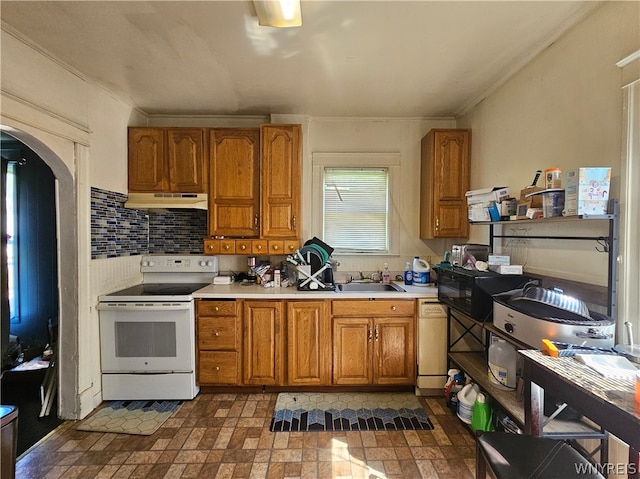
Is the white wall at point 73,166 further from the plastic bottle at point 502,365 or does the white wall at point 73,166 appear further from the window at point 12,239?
the plastic bottle at point 502,365

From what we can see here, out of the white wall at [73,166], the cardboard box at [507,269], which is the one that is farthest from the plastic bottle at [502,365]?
the white wall at [73,166]

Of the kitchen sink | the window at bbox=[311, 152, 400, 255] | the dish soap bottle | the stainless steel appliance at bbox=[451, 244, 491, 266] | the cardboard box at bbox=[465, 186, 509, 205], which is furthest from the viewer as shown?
the window at bbox=[311, 152, 400, 255]

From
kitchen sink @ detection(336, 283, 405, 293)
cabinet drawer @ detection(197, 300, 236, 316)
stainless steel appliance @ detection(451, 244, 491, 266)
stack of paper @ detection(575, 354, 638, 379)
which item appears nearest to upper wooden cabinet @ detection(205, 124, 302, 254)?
cabinet drawer @ detection(197, 300, 236, 316)

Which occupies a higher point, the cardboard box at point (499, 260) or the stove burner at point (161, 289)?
the cardboard box at point (499, 260)

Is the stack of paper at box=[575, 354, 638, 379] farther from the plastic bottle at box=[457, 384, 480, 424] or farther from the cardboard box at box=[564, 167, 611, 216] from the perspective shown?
the plastic bottle at box=[457, 384, 480, 424]

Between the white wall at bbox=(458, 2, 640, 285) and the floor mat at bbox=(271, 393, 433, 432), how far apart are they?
4.54 ft

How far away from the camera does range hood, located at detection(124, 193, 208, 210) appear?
104 inches

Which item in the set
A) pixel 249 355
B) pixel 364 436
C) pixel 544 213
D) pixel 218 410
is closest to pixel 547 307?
pixel 544 213

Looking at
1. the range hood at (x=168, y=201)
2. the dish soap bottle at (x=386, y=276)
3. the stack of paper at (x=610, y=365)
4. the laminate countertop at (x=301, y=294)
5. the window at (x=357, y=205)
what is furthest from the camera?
the window at (x=357, y=205)

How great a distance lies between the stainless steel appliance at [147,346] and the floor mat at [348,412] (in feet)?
2.78

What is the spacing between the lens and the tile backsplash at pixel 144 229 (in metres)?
2.51

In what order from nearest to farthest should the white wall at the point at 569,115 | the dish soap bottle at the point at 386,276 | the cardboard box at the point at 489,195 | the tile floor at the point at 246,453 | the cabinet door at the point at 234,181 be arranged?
the white wall at the point at 569,115, the tile floor at the point at 246,453, the cardboard box at the point at 489,195, the cabinet door at the point at 234,181, the dish soap bottle at the point at 386,276

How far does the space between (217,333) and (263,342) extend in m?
0.39

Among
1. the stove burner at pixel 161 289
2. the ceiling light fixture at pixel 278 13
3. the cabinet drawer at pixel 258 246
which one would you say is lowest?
the stove burner at pixel 161 289
